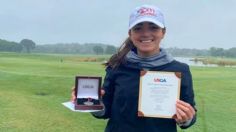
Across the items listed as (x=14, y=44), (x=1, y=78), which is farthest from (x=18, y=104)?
(x=14, y=44)

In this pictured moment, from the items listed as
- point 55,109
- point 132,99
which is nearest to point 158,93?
point 132,99

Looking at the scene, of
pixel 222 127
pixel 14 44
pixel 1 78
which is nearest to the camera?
pixel 222 127

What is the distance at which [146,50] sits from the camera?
256 centimetres

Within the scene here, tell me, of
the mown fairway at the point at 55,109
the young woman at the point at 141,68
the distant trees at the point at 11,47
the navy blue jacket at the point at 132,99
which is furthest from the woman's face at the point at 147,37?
the distant trees at the point at 11,47

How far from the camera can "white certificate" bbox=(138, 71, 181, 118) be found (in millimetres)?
2426

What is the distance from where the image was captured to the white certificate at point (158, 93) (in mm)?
2426

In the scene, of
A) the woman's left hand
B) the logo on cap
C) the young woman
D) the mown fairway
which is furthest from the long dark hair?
the mown fairway

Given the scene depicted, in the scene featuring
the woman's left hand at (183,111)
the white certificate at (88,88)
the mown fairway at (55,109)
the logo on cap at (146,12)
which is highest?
the logo on cap at (146,12)

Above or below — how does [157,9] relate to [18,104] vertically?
above

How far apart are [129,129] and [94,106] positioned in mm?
265

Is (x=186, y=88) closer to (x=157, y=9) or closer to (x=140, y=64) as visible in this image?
(x=140, y=64)

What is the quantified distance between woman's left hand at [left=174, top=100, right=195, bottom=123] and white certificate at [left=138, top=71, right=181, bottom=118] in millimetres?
46

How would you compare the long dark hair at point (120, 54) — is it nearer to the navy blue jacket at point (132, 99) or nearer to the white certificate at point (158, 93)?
the navy blue jacket at point (132, 99)

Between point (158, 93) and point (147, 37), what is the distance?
0.35 m
